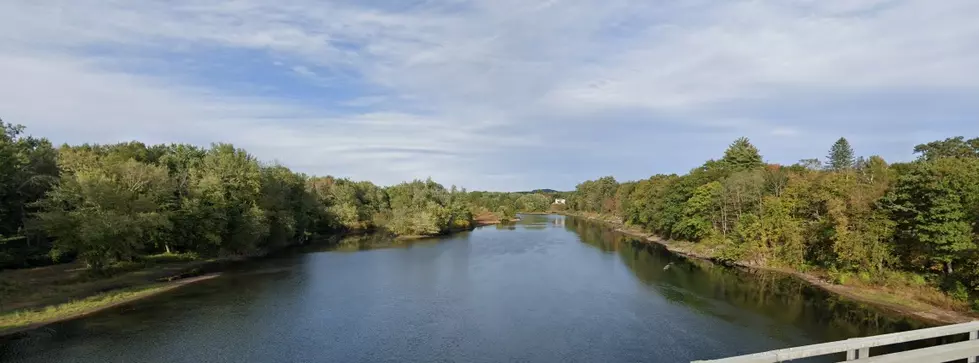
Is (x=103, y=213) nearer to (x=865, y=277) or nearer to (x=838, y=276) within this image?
(x=838, y=276)

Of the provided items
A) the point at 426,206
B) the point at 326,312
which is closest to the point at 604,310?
the point at 326,312

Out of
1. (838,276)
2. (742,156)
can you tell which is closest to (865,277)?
(838,276)

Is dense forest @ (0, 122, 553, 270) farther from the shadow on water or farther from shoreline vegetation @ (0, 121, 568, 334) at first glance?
the shadow on water

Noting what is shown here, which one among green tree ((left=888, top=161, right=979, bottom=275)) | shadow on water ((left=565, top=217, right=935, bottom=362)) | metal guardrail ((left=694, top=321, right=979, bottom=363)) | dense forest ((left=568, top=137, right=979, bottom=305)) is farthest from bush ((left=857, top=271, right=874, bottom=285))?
metal guardrail ((left=694, top=321, right=979, bottom=363))

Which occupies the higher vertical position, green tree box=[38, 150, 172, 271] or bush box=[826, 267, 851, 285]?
green tree box=[38, 150, 172, 271]

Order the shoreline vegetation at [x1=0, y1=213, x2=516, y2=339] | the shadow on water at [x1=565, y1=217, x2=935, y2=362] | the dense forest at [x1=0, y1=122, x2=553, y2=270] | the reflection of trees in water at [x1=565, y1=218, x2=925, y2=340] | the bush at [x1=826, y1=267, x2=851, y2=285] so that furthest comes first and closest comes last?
the bush at [x1=826, y1=267, x2=851, y2=285] < the dense forest at [x1=0, y1=122, x2=553, y2=270] < the reflection of trees in water at [x1=565, y1=218, x2=925, y2=340] < the shadow on water at [x1=565, y1=217, x2=935, y2=362] < the shoreline vegetation at [x1=0, y1=213, x2=516, y2=339]

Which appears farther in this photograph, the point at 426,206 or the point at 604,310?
the point at 426,206

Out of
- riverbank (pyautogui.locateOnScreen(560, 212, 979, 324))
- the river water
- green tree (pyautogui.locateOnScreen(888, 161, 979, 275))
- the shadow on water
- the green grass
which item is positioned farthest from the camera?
green tree (pyautogui.locateOnScreen(888, 161, 979, 275))

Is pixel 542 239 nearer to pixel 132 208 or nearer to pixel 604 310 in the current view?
pixel 604 310
